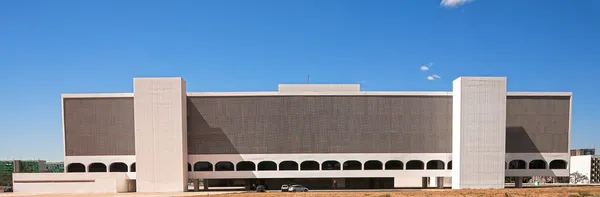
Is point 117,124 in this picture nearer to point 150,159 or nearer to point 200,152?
point 150,159

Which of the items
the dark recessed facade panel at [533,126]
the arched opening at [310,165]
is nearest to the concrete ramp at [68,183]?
the arched opening at [310,165]

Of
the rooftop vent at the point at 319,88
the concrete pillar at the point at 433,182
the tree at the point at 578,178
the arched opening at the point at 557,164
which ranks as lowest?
the tree at the point at 578,178

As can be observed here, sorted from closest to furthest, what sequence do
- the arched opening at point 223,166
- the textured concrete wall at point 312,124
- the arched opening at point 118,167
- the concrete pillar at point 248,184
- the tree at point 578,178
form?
the textured concrete wall at point 312,124, the arched opening at point 118,167, the arched opening at point 223,166, the concrete pillar at point 248,184, the tree at point 578,178

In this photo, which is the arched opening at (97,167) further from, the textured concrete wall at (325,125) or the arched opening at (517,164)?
the arched opening at (517,164)

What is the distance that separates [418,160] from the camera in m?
49.2

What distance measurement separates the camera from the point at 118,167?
48594mm

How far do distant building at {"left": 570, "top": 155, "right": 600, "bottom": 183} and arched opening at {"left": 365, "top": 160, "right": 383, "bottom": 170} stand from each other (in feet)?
371

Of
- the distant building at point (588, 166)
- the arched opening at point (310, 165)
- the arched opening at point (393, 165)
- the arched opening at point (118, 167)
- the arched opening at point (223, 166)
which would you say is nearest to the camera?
the arched opening at point (118, 167)

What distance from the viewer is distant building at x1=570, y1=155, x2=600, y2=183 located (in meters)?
121

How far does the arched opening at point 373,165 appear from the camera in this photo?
49469 millimetres

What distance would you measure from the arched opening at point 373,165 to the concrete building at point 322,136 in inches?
5.9

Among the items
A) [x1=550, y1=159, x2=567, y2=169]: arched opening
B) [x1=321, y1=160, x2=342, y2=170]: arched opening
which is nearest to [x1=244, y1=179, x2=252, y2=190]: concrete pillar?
[x1=321, y1=160, x2=342, y2=170]: arched opening

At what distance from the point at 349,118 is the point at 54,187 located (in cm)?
4293

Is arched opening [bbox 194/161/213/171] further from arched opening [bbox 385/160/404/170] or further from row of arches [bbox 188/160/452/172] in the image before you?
arched opening [bbox 385/160/404/170]
